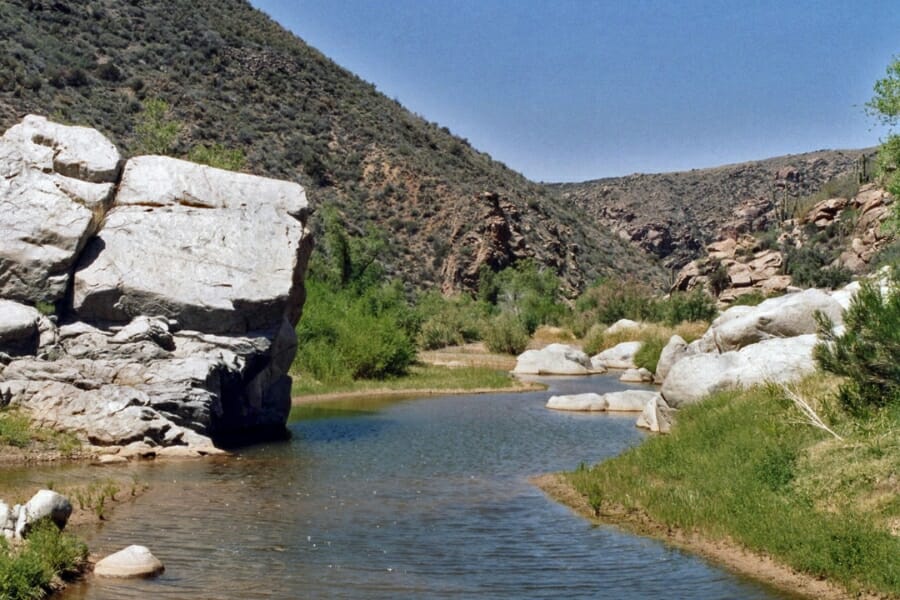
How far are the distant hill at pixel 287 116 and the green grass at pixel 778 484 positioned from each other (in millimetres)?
49105

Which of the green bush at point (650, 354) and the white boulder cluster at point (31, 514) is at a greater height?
the green bush at point (650, 354)

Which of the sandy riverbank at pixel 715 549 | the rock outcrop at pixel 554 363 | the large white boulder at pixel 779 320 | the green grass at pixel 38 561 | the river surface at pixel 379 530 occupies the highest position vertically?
the large white boulder at pixel 779 320

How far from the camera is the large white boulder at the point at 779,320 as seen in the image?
23.6m

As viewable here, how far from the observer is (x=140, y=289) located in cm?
2239

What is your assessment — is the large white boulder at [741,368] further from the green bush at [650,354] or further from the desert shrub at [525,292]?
the desert shrub at [525,292]

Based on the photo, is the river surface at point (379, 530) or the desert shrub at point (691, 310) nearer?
the river surface at point (379, 530)

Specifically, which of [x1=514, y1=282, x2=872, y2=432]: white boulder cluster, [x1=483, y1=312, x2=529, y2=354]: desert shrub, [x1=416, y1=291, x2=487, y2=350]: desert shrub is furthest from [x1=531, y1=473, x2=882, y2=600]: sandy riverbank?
[x1=483, y1=312, x2=529, y2=354]: desert shrub

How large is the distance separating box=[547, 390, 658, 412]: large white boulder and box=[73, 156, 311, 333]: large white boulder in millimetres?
11587

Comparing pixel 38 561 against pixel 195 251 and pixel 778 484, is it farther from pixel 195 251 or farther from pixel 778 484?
pixel 195 251

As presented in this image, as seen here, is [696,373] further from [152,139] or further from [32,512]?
[152,139]

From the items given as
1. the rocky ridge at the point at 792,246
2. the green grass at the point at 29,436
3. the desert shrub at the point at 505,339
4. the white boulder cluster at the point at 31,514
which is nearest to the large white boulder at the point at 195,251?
the green grass at the point at 29,436

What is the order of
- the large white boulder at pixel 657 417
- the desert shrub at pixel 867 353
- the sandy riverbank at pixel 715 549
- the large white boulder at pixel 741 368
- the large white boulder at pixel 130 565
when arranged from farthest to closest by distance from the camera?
the large white boulder at pixel 657 417
the large white boulder at pixel 741 368
the desert shrub at pixel 867 353
the large white boulder at pixel 130 565
the sandy riverbank at pixel 715 549

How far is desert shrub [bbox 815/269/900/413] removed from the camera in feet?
50.8

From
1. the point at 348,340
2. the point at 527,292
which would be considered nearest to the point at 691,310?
the point at 527,292
